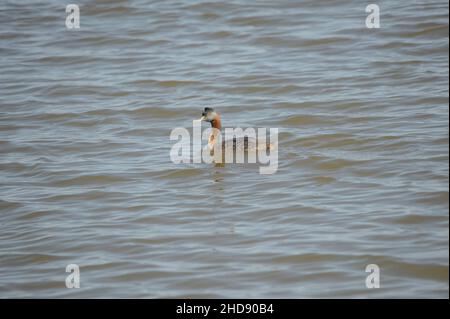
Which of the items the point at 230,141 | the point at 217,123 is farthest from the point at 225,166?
the point at 217,123

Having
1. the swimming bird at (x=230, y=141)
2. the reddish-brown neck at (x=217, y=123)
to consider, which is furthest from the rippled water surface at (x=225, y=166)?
the reddish-brown neck at (x=217, y=123)

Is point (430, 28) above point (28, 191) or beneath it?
above

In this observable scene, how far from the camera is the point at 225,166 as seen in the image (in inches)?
422

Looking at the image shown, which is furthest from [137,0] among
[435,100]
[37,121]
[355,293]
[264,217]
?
[355,293]

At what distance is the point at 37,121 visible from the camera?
1302 cm

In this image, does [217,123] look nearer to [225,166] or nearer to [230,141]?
[230,141]

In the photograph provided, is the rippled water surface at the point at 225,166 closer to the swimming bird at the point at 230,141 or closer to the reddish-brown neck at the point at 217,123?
the swimming bird at the point at 230,141

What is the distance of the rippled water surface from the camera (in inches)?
307

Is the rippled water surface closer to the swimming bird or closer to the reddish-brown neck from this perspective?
the swimming bird

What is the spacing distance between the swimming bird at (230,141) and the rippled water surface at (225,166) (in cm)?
31

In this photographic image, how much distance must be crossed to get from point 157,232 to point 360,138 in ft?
11.7

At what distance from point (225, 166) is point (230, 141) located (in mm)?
468

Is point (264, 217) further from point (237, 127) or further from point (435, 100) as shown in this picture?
point (435, 100)

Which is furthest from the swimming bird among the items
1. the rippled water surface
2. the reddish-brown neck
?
the rippled water surface
